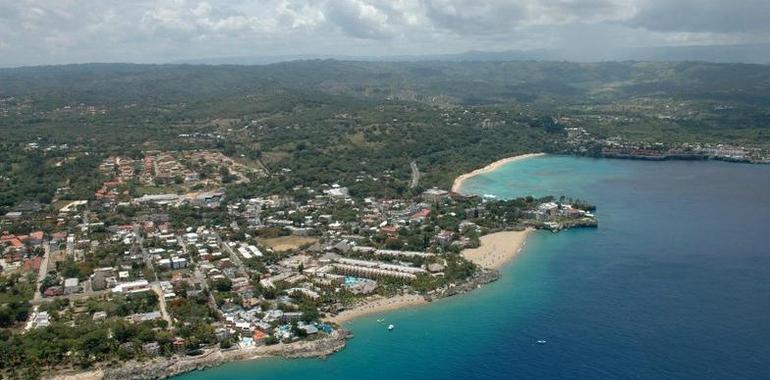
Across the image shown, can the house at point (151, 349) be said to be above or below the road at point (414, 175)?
below

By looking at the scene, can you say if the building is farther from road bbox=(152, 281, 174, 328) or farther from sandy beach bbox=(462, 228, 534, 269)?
sandy beach bbox=(462, 228, 534, 269)

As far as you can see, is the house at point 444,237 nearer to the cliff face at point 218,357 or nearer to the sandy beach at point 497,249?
the sandy beach at point 497,249

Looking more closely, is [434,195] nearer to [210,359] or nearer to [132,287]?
[132,287]

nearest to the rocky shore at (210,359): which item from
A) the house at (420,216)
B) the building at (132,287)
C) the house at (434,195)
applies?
the building at (132,287)

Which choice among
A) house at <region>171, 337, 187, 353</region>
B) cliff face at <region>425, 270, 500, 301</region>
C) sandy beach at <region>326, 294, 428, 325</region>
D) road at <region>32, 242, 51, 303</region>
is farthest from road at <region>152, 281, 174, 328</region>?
cliff face at <region>425, 270, 500, 301</region>

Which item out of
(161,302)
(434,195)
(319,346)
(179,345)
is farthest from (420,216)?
(179,345)

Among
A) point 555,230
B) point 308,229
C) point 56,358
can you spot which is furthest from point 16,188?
point 555,230
